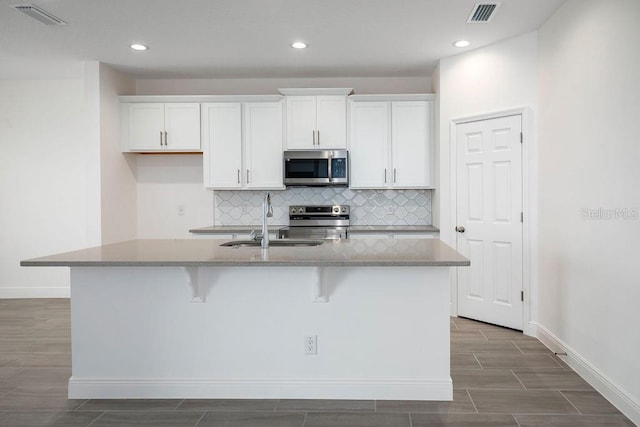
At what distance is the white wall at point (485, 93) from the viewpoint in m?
3.87

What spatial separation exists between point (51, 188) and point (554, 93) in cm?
536

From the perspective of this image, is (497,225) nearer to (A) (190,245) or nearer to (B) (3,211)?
(A) (190,245)

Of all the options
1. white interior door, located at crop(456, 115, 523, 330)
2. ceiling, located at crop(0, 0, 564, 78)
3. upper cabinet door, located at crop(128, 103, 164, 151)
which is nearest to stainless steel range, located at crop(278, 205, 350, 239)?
white interior door, located at crop(456, 115, 523, 330)

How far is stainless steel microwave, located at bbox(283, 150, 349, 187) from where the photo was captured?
481 cm

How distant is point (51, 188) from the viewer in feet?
17.5

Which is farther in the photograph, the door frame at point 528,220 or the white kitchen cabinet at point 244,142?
the white kitchen cabinet at point 244,142

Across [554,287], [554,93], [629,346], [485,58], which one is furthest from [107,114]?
[629,346]

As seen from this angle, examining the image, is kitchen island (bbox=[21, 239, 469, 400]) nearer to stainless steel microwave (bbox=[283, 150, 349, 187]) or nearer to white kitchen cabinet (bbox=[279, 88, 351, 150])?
stainless steel microwave (bbox=[283, 150, 349, 187])

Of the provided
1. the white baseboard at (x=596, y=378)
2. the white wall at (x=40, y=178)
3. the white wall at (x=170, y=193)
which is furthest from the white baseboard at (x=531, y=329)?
the white wall at (x=40, y=178)

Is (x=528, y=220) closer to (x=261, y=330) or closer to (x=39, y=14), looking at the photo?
(x=261, y=330)

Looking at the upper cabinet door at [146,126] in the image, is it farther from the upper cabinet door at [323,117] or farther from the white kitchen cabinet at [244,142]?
the upper cabinet door at [323,117]

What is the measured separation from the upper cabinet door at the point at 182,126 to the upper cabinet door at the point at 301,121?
103 centimetres

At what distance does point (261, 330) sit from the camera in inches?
104

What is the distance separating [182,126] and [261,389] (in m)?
3.30
